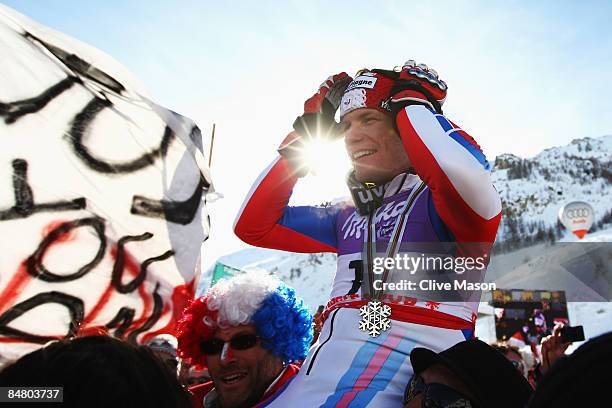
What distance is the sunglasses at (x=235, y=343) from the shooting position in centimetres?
247

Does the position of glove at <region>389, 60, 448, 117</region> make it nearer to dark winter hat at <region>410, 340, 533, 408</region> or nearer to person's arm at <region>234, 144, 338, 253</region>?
person's arm at <region>234, 144, 338, 253</region>

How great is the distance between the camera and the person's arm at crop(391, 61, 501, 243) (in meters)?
1.56

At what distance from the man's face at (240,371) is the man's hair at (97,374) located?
5.18ft

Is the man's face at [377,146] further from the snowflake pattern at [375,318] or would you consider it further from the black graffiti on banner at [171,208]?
the black graffiti on banner at [171,208]

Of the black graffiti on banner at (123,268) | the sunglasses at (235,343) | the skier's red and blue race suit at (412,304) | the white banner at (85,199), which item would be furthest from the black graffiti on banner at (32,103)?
the skier's red and blue race suit at (412,304)

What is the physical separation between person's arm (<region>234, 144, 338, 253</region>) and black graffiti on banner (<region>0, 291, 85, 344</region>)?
81 cm

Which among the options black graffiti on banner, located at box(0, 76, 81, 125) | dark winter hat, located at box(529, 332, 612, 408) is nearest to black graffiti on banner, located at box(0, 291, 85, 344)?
black graffiti on banner, located at box(0, 76, 81, 125)

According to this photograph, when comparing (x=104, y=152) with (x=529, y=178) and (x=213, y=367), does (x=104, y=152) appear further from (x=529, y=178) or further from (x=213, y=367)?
(x=529, y=178)

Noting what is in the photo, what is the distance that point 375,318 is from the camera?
5.46ft

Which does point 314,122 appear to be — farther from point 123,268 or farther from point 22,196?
point 22,196

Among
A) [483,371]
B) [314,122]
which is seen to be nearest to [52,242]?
[314,122]

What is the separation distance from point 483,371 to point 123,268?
176 centimetres

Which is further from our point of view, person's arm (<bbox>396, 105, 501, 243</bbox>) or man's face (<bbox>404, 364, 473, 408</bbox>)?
person's arm (<bbox>396, 105, 501, 243</bbox>)

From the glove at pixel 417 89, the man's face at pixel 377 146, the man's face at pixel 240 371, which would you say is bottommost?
the man's face at pixel 240 371
